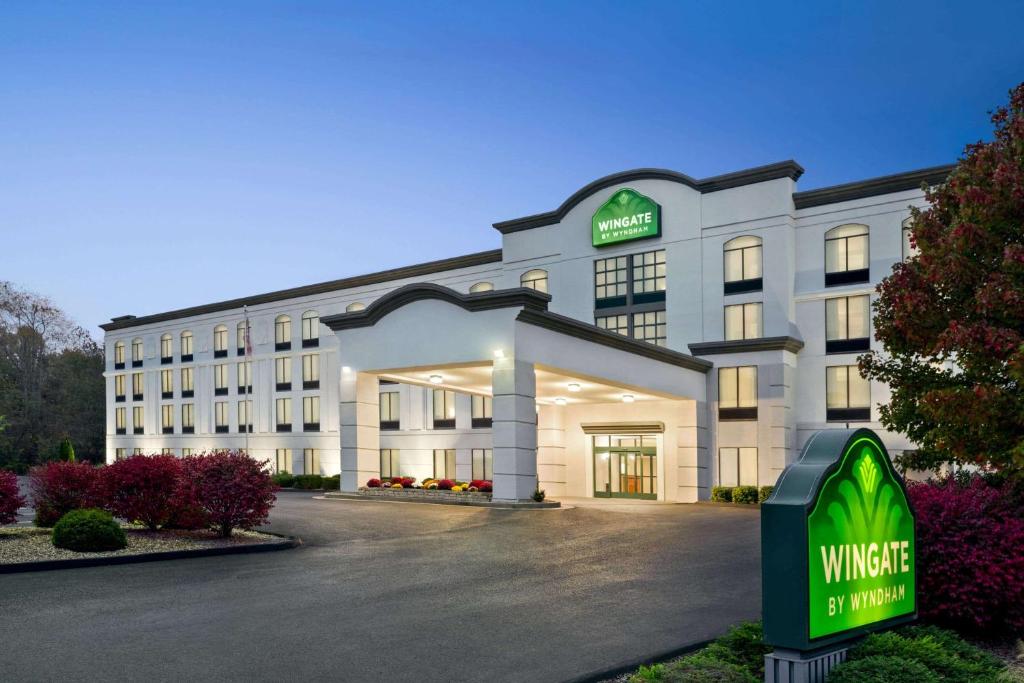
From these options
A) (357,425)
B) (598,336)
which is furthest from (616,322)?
(357,425)

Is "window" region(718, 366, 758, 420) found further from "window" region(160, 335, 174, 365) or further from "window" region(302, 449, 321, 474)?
"window" region(160, 335, 174, 365)

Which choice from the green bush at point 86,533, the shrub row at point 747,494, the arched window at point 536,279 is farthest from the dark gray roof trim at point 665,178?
the green bush at point 86,533

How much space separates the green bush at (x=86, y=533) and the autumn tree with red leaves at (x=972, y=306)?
1495 cm

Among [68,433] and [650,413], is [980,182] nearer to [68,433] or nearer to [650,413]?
[650,413]

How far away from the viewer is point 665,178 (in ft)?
136

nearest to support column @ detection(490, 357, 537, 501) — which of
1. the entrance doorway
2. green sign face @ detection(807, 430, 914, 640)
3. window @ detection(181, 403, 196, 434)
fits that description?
the entrance doorway

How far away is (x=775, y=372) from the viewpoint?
3756 centimetres

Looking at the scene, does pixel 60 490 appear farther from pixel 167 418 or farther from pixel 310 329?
pixel 167 418

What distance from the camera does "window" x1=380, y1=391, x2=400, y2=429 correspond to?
5103 cm

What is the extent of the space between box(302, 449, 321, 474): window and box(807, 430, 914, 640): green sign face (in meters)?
50.3

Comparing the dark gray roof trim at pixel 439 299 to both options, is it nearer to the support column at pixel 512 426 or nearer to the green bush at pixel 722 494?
the support column at pixel 512 426

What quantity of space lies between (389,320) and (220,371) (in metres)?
33.5

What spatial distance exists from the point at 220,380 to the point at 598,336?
125 ft

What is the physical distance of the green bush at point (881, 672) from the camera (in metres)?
6.04
